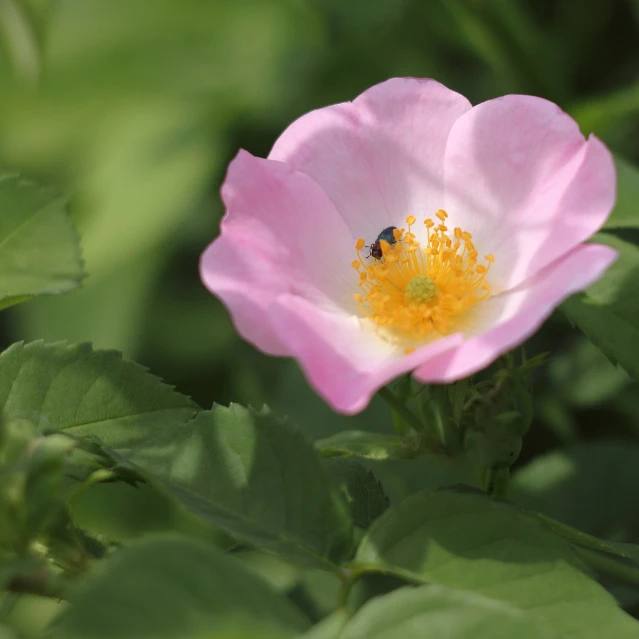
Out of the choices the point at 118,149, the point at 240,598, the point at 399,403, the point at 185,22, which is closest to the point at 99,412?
the point at 399,403

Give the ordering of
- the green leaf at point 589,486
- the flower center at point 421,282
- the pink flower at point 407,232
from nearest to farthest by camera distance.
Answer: the pink flower at point 407,232
the flower center at point 421,282
the green leaf at point 589,486

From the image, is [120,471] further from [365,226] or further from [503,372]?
[365,226]

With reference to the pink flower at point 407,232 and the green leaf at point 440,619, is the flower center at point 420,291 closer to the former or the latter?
the pink flower at point 407,232

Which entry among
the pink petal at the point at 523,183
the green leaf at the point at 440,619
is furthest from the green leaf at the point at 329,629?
the pink petal at the point at 523,183

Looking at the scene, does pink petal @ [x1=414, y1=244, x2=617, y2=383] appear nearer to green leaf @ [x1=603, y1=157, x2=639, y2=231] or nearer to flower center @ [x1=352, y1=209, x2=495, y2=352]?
flower center @ [x1=352, y1=209, x2=495, y2=352]

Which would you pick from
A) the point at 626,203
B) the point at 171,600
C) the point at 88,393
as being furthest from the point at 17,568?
the point at 626,203

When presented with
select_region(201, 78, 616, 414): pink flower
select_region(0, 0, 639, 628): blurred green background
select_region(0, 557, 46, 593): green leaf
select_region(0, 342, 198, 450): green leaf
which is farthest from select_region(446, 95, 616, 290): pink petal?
select_region(0, 557, 46, 593): green leaf
